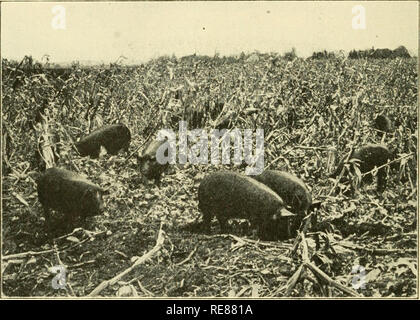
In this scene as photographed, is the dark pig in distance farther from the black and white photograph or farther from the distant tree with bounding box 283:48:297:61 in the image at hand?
the distant tree with bounding box 283:48:297:61

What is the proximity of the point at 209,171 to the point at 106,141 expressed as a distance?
2.60ft

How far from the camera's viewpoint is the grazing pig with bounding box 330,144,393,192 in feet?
11.9

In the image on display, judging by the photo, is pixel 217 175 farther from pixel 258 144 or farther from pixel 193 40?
pixel 193 40

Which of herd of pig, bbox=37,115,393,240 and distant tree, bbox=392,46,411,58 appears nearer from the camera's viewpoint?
herd of pig, bbox=37,115,393,240

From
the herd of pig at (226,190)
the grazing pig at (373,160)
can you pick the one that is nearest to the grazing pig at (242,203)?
the herd of pig at (226,190)

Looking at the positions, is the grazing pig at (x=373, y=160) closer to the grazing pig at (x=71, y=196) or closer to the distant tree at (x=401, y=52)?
the distant tree at (x=401, y=52)

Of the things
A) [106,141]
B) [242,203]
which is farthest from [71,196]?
[242,203]

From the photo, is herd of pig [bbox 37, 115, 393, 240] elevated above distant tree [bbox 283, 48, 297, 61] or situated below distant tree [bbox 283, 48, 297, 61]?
below

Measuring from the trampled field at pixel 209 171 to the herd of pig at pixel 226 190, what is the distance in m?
0.06

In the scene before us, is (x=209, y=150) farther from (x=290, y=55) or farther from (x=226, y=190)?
(x=290, y=55)

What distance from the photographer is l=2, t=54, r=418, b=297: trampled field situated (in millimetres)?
3514

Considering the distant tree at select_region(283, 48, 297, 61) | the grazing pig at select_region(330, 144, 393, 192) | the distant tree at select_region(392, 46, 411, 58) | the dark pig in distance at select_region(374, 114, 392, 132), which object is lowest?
the grazing pig at select_region(330, 144, 393, 192)

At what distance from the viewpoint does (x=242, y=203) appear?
350 cm

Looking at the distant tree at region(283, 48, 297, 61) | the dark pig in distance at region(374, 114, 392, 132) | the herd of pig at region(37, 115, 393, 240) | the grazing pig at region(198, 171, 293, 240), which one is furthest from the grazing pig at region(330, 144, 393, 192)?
the distant tree at region(283, 48, 297, 61)
